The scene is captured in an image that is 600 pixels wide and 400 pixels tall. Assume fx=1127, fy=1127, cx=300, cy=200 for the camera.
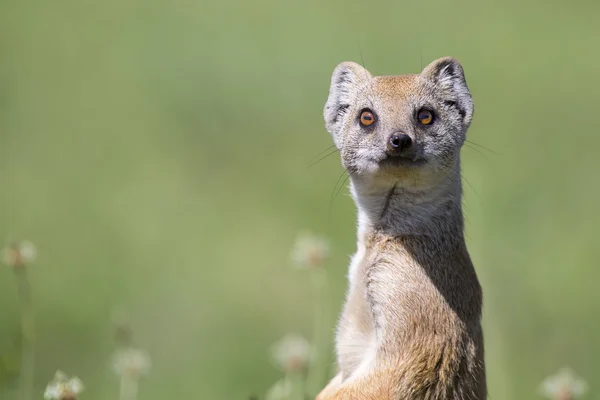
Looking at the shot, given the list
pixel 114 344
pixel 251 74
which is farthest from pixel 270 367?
pixel 251 74

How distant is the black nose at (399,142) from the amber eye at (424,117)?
1.21 feet

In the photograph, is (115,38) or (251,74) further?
(115,38)

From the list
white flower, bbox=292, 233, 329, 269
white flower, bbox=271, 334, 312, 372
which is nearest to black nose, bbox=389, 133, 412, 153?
white flower, bbox=292, 233, 329, 269

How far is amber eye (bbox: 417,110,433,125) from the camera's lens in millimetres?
6754

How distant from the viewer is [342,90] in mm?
7301

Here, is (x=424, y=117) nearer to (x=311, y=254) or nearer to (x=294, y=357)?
(x=311, y=254)

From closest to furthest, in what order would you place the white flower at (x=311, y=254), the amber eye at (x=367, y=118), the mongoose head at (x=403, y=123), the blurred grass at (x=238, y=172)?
the mongoose head at (x=403, y=123) → the amber eye at (x=367, y=118) → the white flower at (x=311, y=254) → the blurred grass at (x=238, y=172)

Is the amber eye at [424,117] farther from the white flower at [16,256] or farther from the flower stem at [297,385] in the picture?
the white flower at [16,256]

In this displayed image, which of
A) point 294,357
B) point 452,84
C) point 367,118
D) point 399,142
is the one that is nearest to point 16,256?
point 294,357

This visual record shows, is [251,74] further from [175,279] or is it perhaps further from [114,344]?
[114,344]

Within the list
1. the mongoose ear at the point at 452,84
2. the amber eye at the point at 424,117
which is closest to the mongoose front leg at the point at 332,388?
the amber eye at the point at 424,117

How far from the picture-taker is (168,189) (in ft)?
46.6

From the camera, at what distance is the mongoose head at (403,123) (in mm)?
6543

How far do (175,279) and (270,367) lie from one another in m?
1.91
